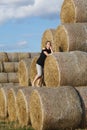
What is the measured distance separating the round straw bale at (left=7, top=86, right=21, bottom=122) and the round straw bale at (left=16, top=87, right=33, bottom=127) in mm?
688

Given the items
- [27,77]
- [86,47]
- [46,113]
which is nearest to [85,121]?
[46,113]

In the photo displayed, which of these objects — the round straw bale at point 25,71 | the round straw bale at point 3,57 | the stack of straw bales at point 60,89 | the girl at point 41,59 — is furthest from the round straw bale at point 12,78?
the girl at point 41,59

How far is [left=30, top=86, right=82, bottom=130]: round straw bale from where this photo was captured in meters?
8.72

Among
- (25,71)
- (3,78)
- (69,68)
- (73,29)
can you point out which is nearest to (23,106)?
(69,68)

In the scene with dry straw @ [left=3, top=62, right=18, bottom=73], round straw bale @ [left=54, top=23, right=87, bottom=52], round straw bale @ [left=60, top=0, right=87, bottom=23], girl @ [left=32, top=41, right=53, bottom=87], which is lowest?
dry straw @ [left=3, top=62, right=18, bottom=73]

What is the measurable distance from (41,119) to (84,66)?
5.85 feet

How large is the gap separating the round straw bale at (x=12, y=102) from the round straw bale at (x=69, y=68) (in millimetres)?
1733

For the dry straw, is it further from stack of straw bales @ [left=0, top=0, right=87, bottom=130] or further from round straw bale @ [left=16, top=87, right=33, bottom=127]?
round straw bale @ [left=16, top=87, right=33, bottom=127]

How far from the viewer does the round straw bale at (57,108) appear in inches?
343

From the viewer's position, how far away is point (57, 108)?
8758mm

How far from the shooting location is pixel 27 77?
1298cm

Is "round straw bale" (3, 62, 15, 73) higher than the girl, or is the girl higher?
the girl

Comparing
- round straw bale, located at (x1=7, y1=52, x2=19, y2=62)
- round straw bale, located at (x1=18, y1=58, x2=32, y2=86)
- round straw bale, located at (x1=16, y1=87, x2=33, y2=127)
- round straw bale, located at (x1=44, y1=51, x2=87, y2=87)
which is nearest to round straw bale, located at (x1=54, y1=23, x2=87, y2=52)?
round straw bale, located at (x1=44, y1=51, x2=87, y2=87)

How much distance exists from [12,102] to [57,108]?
10.6 ft
